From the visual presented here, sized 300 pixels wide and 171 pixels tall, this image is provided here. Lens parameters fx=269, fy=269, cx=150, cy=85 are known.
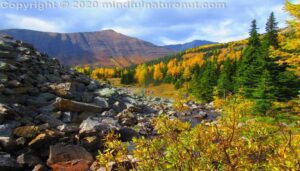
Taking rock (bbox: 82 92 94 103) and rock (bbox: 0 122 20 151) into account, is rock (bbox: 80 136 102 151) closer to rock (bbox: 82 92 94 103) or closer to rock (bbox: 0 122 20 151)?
rock (bbox: 0 122 20 151)

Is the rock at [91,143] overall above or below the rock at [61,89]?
below

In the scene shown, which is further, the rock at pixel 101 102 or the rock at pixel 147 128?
the rock at pixel 101 102

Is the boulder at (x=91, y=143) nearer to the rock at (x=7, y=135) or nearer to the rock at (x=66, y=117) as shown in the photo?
the rock at (x=7, y=135)

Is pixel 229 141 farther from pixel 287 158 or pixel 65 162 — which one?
pixel 65 162

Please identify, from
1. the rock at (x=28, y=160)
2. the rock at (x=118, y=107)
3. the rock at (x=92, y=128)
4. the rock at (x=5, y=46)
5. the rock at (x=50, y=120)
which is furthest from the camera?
the rock at (x=118, y=107)

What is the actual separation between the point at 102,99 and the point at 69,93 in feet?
10.2

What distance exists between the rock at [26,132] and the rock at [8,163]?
200 centimetres

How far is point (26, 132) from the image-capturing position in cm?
1155

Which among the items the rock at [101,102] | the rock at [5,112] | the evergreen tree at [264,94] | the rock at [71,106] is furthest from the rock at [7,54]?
the evergreen tree at [264,94]

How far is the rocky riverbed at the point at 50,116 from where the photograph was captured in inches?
403

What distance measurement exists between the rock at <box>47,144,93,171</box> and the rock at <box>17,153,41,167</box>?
1.52 ft

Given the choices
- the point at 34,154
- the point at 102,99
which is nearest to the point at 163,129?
the point at 34,154

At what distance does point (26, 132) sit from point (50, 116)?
3839 mm

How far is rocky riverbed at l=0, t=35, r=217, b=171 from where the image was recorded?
10.2 metres
